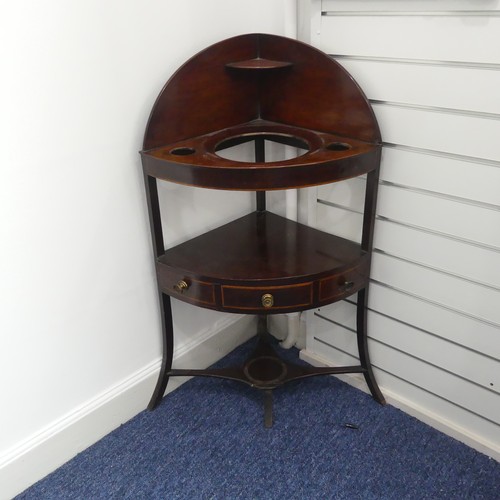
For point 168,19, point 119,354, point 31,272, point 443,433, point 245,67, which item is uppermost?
point 168,19

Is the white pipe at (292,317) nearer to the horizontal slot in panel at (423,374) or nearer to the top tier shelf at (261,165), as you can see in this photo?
the horizontal slot in panel at (423,374)

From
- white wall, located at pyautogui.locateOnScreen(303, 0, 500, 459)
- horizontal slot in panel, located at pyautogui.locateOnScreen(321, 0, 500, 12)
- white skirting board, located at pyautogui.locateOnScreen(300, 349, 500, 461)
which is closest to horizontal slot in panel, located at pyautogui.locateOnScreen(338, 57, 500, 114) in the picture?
white wall, located at pyautogui.locateOnScreen(303, 0, 500, 459)

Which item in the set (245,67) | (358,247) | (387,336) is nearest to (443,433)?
(387,336)

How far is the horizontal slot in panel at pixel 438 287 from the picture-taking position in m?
1.21

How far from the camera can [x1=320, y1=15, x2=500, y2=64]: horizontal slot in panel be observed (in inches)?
40.1

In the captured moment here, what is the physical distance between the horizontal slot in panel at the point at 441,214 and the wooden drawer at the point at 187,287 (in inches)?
19.4

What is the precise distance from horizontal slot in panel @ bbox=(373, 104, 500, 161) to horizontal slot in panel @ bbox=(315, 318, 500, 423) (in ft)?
1.96

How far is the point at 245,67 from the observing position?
4.11 feet

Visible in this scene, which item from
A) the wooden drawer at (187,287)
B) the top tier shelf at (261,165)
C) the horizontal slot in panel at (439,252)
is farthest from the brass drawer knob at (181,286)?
the horizontal slot in panel at (439,252)

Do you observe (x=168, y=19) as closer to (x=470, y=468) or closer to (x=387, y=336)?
(x=387, y=336)

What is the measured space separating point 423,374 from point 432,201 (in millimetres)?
506

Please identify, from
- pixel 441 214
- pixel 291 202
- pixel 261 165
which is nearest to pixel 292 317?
pixel 291 202

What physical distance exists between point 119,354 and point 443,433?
0.93 metres

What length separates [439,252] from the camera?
1.25m
